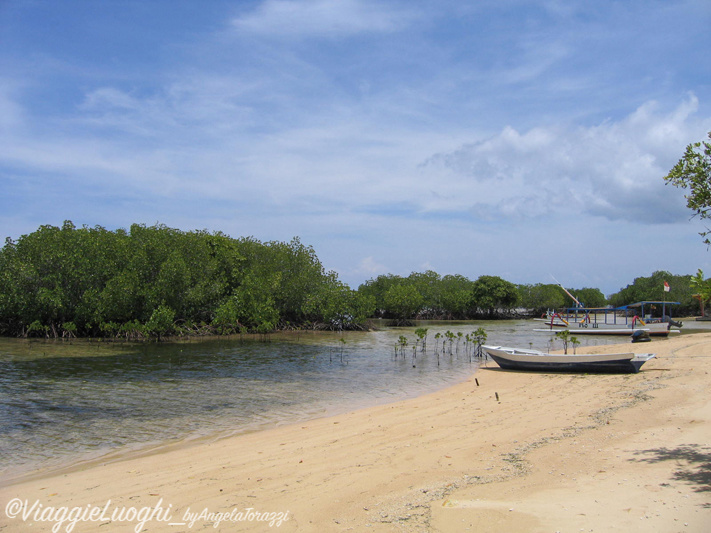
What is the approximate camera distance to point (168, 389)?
15547mm

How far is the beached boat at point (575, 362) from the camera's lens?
15.8 m

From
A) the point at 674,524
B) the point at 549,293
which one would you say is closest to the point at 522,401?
the point at 674,524

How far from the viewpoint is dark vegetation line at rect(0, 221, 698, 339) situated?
29828 mm

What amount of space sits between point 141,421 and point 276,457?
5267 mm

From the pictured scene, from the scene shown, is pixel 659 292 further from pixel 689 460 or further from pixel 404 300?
pixel 689 460

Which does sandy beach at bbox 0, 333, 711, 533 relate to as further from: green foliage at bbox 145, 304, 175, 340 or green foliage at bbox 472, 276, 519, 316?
green foliage at bbox 472, 276, 519, 316

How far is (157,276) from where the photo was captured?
3284 cm

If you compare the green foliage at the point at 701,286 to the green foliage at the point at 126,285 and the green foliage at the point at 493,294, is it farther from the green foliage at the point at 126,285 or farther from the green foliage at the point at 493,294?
the green foliage at the point at 493,294

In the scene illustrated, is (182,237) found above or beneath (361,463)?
above

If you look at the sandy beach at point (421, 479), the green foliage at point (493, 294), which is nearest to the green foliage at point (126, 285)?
the sandy beach at point (421, 479)

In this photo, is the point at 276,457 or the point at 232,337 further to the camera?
the point at 232,337

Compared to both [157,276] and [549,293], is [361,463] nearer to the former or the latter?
[157,276]

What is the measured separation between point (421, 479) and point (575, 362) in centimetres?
1221

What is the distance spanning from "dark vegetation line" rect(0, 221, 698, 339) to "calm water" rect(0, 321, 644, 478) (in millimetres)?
2649
